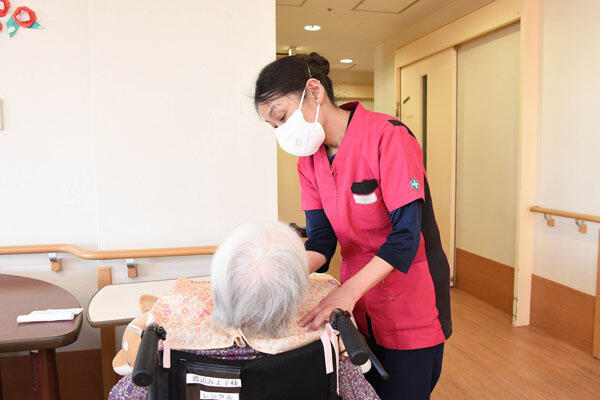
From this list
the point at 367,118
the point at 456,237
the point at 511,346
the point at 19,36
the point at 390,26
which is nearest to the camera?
the point at 367,118

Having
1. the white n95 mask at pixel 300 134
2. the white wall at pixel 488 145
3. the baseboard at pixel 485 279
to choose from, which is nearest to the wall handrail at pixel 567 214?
the white wall at pixel 488 145

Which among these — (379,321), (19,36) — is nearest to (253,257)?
(379,321)

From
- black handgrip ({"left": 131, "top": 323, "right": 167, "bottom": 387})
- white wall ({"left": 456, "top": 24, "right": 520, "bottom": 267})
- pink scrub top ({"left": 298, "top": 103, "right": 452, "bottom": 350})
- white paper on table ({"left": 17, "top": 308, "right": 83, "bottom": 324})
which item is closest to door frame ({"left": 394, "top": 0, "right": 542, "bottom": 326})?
white wall ({"left": 456, "top": 24, "right": 520, "bottom": 267})

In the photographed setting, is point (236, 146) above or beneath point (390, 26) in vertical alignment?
beneath

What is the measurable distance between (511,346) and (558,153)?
4.02 feet

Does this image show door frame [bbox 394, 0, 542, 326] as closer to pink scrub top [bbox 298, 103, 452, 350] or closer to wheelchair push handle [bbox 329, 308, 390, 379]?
pink scrub top [bbox 298, 103, 452, 350]

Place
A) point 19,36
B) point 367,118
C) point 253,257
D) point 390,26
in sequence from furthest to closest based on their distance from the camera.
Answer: point 390,26 → point 19,36 → point 367,118 → point 253,257

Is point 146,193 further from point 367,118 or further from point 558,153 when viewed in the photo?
point 558,153

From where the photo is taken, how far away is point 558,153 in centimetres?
291

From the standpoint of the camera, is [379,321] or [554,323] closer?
[379,321]

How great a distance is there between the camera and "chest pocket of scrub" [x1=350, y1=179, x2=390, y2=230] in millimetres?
1207

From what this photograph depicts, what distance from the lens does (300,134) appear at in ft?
4.21

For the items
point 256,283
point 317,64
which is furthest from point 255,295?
point 317,64

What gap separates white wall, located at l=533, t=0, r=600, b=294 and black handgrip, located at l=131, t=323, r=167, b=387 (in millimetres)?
2678
